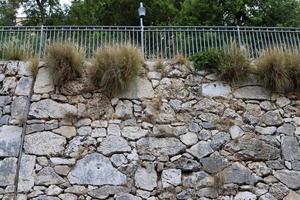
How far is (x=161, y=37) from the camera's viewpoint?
8.40 m

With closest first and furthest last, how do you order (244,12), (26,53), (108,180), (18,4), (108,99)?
(108,180) < (108,99) < (26,53) < (244,12) < (18,4)

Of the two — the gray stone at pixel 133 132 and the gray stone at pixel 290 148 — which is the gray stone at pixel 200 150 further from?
the gray stone at pixel 290 148

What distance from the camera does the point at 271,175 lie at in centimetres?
686

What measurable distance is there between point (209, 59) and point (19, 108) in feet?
11.5

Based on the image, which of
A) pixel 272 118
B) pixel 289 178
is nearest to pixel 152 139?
pixel 272 118

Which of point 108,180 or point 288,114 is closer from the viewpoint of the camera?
point 108,180

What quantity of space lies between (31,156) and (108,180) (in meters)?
1.31

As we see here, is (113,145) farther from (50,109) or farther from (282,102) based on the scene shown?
(282,102)

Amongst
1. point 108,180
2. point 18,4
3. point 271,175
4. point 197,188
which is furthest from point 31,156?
point 18,4

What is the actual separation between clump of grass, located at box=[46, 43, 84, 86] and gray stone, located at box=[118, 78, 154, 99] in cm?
97

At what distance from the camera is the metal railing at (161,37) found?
821 centimetres

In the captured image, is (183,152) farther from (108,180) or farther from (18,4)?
(18,4)

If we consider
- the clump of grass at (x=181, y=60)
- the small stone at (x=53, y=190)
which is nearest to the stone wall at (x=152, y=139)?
the small stone at (x=53, y=190)

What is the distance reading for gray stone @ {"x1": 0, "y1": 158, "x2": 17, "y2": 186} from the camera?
6.57 meters
